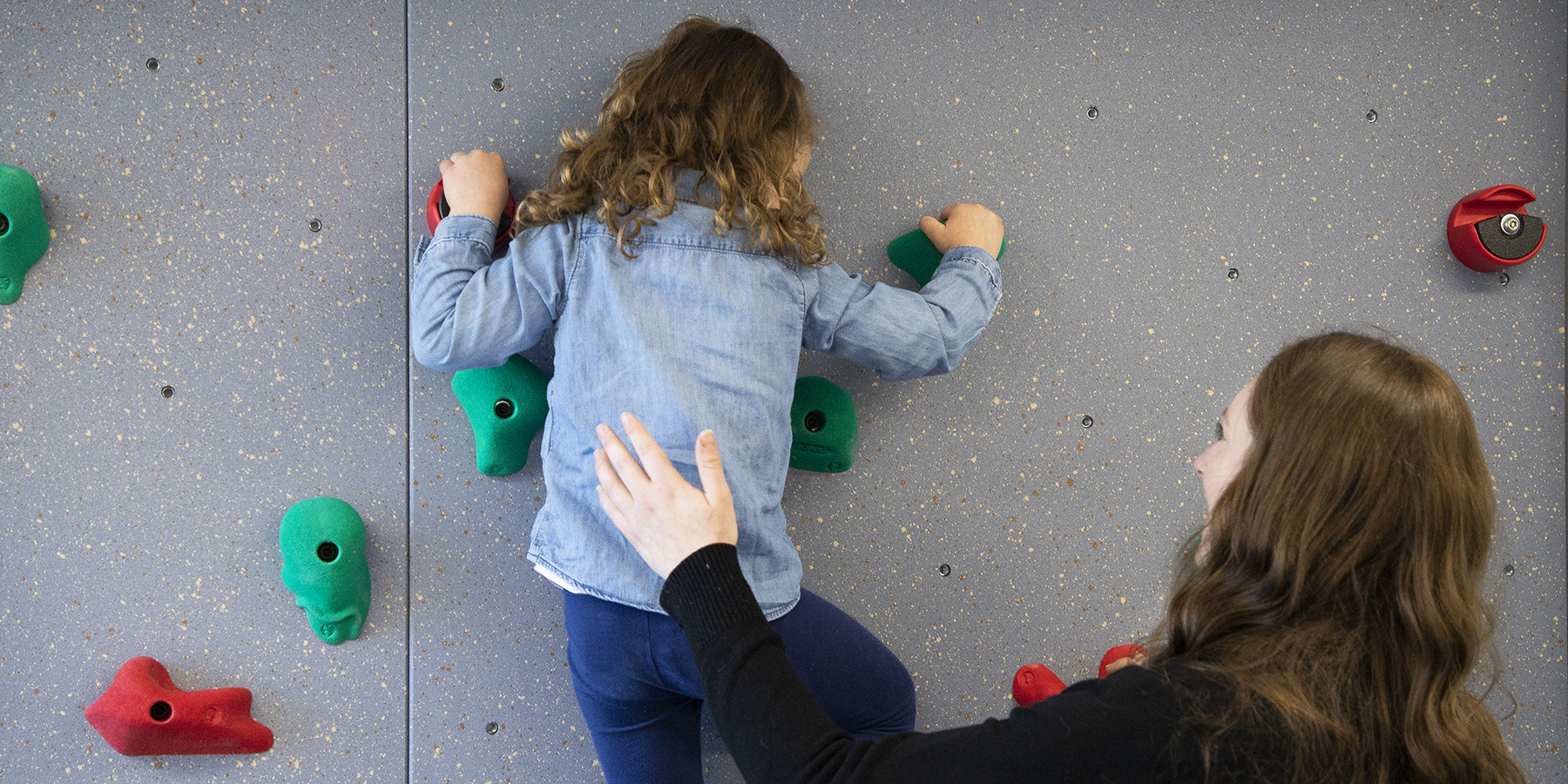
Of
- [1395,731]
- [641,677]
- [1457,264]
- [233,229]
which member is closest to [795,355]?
[641,677]

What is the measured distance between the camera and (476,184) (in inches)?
43.3

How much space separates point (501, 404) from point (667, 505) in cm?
51

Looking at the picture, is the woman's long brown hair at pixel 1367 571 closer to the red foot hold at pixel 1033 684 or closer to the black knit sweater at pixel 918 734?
the black knit sweater at pixel 918 734

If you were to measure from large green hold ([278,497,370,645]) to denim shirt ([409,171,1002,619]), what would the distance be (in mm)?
275

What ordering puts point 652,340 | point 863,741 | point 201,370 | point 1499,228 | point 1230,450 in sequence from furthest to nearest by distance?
point 1499,228 → point 201,370 → point 652,340 → point 1230,450 → point 863,741

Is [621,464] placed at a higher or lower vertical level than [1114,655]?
higher

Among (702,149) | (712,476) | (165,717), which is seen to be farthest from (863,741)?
(165,717)

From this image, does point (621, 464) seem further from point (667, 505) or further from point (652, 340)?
point (652, 340)

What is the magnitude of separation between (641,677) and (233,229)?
75cm

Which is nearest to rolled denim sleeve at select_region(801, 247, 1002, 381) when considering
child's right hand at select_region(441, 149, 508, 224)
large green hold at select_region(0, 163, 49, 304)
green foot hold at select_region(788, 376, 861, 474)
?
green foot hold at select_region(788, 376, 861, 474)

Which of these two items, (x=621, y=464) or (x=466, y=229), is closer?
(x=621, y=464)

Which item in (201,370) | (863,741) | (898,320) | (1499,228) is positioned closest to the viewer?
(863,741)

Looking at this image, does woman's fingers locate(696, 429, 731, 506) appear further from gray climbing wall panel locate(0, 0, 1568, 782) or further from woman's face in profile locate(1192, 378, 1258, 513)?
gray climbing wall panel locate(0, 0, 1568, 782)

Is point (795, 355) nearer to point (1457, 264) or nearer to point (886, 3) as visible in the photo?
point (886, 3)
